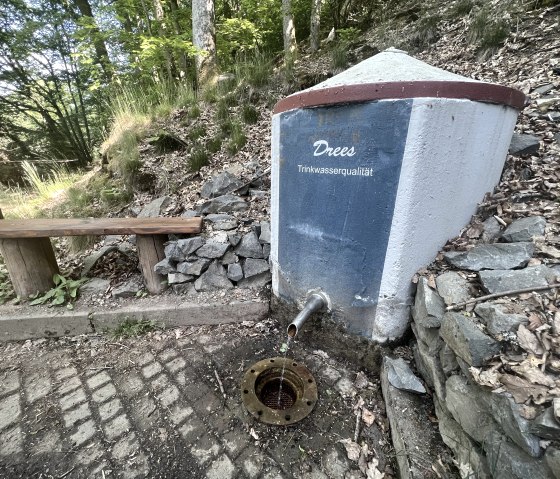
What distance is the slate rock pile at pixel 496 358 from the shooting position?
40.1 inches

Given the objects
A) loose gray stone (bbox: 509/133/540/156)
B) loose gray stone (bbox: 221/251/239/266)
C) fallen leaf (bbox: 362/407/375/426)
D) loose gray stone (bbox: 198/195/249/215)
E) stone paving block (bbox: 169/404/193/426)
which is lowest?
stone paving block (bbox: 169/404/193/426)

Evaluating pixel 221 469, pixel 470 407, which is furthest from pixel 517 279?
pixel 221 469

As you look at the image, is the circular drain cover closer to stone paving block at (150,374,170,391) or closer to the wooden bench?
stone paving block at (150,374,170,391)

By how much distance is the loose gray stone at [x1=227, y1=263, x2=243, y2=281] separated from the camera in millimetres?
2791

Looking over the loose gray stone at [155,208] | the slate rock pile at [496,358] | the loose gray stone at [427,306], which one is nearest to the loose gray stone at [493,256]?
the slate rock pile at [496,358]

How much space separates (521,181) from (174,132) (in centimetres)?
470

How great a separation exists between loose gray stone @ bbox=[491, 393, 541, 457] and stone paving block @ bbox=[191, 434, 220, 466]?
143 cm

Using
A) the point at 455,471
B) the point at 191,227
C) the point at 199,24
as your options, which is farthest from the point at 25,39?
the point at 455,471

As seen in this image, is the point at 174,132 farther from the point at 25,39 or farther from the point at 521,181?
the point at 25,39

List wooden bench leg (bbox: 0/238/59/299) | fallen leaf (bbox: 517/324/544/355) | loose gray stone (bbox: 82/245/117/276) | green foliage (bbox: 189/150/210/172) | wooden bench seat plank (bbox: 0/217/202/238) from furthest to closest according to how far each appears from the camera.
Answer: green foliage (bbox: 189/150/210/172), loose gray stone (bbox: 82/245/117/276), wooden bench leg (bbox: 0/238/59/299), wooden bench seat plank (bbox: 0/217/202/238), fallen leaf (bbox: 517/324/544/355)

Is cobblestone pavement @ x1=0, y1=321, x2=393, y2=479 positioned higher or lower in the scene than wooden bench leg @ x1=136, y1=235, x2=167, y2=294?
lower

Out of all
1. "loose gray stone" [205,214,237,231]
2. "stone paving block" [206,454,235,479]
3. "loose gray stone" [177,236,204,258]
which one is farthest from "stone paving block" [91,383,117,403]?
"loose gray stone" [205,214,237,231]

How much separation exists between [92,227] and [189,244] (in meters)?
0.84

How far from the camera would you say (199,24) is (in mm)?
5746
